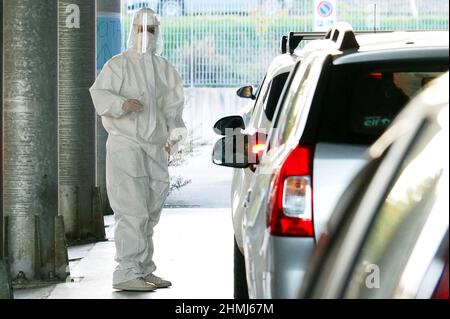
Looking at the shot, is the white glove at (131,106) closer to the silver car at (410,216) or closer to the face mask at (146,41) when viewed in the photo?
the face mask at (146,41)

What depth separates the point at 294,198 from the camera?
489 centimetres

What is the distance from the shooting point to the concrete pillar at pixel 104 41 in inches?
667

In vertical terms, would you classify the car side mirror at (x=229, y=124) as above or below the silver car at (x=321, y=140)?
below

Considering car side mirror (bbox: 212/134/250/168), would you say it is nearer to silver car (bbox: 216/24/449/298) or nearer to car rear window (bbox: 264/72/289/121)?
silver car (bbox: 216/24/449/298)

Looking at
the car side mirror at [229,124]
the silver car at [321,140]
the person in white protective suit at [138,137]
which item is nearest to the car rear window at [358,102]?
the silver car at [321,140]

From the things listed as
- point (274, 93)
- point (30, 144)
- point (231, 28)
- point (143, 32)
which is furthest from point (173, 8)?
point (274, 93)

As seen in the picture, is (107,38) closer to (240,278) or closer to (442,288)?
(240,278)

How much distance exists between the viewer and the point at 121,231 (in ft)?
32.7

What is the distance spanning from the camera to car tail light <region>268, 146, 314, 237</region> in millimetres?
4824

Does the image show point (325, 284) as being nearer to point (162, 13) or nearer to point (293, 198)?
point (293, 198)

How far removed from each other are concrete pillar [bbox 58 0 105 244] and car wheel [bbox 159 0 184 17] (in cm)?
796

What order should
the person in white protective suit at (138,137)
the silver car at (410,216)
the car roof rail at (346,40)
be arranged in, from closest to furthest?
1. the silver car at (410,216)
2. the car roof rail at (346,40)
3. the person in white protective suit at (138,137)

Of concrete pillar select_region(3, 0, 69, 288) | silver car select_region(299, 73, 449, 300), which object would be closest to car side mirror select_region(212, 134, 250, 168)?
silver car select_region(299, 73, 449, 300)

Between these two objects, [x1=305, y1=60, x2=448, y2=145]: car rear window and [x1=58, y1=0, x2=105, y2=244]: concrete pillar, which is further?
[x1=58, y1=0, x2=105, y2=244]: concrete pillar
